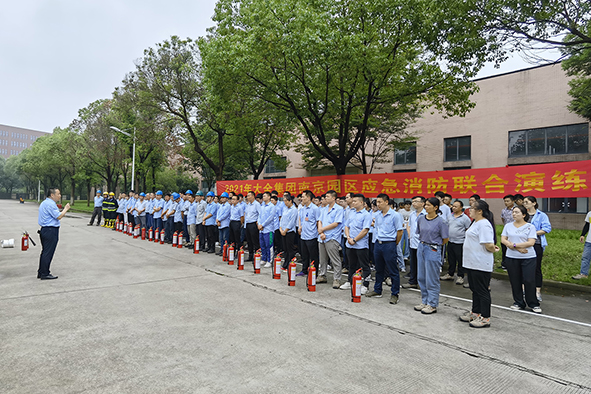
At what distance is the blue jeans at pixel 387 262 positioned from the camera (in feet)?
19.7

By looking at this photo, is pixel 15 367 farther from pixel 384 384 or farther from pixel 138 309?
pixel 384 384

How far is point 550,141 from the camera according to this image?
20250 millimetres

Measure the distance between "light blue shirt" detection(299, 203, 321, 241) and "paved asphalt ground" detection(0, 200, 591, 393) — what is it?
1229mm

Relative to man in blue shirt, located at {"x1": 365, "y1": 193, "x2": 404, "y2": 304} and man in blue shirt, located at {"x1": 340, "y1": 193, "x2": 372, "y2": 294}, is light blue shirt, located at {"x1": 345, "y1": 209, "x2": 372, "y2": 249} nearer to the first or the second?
man in blue shirt, located at {"x1": 340, "y1": 193, "x2": 372, "y2": 294}

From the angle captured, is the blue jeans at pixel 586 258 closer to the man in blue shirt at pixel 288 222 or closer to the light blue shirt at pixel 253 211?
the man in blue shirt at pixel 288 222

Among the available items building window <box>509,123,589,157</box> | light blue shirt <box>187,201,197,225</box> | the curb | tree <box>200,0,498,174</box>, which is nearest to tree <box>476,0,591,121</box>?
tree <box>200,0,498,174</box>

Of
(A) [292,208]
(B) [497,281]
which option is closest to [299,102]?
(A) [292,208]

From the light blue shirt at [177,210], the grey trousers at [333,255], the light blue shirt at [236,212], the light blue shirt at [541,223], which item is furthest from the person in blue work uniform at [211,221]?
the light blue shirt at [541,223]

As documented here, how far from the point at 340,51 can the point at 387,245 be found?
633 centimetres

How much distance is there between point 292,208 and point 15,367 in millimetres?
6037

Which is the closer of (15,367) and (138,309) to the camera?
(15,367)

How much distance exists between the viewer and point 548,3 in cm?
735

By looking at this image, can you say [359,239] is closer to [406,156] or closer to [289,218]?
[289,218]

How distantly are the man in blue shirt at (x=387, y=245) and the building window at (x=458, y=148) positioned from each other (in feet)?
65.2
